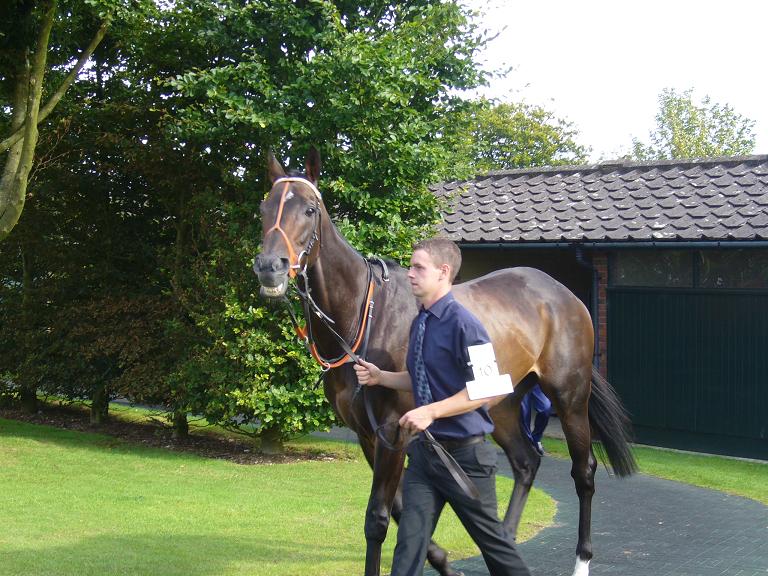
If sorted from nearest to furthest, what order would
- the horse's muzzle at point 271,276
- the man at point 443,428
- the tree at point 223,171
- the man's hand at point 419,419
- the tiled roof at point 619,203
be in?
the man's hand at point 419,419 < the man at point 443,428 < the horse's muzzle at point 271,276 < the tree at point 223,171 < the tiled roof at point 619,203

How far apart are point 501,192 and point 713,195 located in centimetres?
388

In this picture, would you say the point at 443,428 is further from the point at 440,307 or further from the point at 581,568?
the point at 581,568

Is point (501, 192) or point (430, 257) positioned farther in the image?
point (501, 192)

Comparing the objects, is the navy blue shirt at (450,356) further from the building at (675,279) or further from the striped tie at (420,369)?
the building at (675,279)

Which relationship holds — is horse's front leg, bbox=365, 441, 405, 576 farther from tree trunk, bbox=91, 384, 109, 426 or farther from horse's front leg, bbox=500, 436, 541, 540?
tree trunk, bbox=91, 384, 109, 426

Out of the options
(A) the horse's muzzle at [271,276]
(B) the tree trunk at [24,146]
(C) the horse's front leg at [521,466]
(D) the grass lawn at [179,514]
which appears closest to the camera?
(A) the horse's muzzle at [271,276]

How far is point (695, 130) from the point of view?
52750mm

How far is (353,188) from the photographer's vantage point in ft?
35.3

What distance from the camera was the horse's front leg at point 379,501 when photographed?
533cm

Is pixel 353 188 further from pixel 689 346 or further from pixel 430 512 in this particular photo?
pixel 430 512

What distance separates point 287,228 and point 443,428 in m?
1.76

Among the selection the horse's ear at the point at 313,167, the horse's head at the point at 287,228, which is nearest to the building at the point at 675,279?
the horse's ear at the point at 313,167

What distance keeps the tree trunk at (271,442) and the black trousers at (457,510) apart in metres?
7.98

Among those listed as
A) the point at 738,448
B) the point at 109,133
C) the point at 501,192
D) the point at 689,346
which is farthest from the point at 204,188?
the point at 738,448
